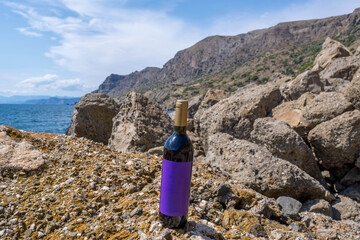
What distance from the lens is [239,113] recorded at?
342 inches

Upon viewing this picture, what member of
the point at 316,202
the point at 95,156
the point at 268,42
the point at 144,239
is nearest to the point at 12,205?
the point at 95,156

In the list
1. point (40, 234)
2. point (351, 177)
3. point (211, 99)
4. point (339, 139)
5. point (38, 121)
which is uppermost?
point (211, 99)

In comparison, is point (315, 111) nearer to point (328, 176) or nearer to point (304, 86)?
point (328, 176)

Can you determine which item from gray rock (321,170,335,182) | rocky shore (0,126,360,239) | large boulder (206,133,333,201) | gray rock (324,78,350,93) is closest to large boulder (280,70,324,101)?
gray rock (324,78,350,93)

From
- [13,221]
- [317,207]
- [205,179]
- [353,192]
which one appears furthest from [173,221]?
[353,192]

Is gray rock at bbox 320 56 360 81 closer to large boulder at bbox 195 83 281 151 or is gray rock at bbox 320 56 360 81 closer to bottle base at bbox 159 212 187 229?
large boulder at bbox 195 83 281 151

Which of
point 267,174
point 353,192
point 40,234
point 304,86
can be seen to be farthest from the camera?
point 304,86

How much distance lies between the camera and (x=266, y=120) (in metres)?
7.89

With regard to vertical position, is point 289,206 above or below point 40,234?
Answer: below

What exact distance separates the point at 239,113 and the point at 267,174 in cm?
320

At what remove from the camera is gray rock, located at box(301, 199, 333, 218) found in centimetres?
560

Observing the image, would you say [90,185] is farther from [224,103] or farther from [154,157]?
[224,103]

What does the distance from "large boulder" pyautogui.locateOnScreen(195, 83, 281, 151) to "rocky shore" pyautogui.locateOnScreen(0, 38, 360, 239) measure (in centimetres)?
4

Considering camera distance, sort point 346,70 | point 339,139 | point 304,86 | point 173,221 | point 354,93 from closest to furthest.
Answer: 1. point 173,221
2. point 339,139
3. point 354,93
4. point 304,86
5. point 346,70
